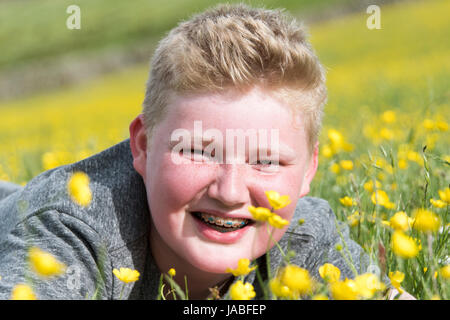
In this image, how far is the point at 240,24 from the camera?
1436 millimetres

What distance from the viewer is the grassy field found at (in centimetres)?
138

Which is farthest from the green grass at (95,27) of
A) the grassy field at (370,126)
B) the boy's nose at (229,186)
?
the boy's nose at (229,186)

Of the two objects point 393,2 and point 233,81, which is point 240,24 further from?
point 393,2

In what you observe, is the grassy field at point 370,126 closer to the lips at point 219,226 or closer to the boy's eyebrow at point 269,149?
the boy's eyebrow at point 269,149

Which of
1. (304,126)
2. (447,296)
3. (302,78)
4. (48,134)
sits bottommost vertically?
(48,134)

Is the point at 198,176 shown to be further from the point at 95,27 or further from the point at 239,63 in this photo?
the point at 95,27

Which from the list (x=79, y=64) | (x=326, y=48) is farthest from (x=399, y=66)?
(x=79, y=64)

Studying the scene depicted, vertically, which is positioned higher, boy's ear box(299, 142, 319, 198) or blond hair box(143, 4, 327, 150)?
blond hair box(143, 4, 327, 150)

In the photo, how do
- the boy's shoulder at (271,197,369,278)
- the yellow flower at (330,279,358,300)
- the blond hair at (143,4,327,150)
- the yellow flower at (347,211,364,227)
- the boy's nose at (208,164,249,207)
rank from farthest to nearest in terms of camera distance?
the boy's shoulder at (271,197,369,278)
the yellow flower at (347,211,364,227)
the blond hair at (143,4,327,150)
the boy's nose at (208,164,249,207)
the yellow flower at (330,279,358,300)

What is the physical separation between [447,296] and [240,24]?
2.70 ft

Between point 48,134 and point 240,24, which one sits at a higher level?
point 240,24

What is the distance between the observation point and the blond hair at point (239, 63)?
1314 mm

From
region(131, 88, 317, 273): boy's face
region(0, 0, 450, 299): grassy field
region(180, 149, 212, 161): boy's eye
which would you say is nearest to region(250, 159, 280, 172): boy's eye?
region(131, 88, 317, 273): boy's face

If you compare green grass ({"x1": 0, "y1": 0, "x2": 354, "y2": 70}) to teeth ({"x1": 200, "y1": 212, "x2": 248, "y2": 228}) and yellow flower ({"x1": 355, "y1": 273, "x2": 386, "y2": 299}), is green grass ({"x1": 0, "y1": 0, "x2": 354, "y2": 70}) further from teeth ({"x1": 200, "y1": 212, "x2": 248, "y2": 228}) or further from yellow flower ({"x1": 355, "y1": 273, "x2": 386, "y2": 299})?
yellow flower ({"x1": 355, "y1": 273, "x2": 386, "y2": 299})
